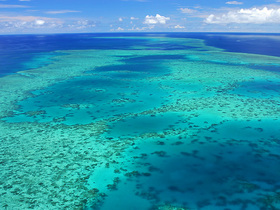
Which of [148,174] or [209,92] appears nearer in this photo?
[148,174]

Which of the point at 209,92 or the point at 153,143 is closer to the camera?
the point at 153,143

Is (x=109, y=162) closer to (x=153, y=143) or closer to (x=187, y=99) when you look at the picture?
(x=153, y=143)

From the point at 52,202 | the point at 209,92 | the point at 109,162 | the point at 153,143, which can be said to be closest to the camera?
the point at 52,202

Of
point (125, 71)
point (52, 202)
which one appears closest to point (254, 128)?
point (52, 202)

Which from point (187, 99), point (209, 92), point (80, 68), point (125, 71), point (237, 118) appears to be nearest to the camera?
point (237, 118)

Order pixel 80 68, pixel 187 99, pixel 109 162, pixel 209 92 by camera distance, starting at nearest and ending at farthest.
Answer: pixel 109 162, pixel 187 99, pixel 209 92, pixel 80 68

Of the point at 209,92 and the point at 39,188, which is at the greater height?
the point at 209,92

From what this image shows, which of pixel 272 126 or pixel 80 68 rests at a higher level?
pixel 80 68

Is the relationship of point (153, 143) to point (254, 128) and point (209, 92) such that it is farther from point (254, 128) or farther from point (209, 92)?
point (209, 92)

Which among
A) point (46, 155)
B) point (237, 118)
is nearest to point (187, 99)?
point (237, 118)
